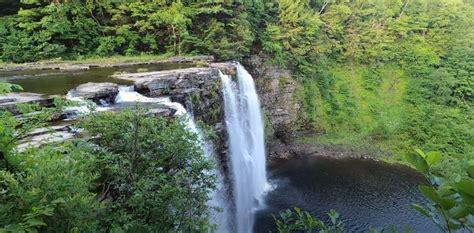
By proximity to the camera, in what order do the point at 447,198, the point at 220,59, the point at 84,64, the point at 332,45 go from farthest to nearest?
the point at 332,45 < the point at 220,59 < the point at 84,64 < the point at 447,198

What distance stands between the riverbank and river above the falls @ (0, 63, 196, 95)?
623mm

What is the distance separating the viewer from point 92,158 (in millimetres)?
4836

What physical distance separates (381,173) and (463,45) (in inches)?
585

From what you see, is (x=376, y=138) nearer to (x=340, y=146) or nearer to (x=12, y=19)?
(x=340, y=146)

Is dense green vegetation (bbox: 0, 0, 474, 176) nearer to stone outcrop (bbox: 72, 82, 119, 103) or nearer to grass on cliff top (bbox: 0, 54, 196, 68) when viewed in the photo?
grass on cliff top (bbox: 0, 54, 196, 68)

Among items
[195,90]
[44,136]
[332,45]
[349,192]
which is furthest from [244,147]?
[332,45]

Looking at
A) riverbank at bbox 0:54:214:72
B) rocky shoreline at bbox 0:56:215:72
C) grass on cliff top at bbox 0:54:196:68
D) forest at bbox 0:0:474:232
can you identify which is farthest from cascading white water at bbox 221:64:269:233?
grass on cliff top at bbox 0:54:196:68

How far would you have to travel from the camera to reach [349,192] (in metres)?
17.8

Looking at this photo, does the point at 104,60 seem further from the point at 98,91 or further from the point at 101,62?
the point at 98,91

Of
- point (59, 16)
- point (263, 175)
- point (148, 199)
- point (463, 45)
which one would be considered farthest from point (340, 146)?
point (148, 199)

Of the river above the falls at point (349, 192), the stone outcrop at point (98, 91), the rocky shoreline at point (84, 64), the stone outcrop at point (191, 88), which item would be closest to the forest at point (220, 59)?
the rocky shoreline at point (84, 64)

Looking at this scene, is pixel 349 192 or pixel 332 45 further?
pixel 332 45

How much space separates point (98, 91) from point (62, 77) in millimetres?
3982

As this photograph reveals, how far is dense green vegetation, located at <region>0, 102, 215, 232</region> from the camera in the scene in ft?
12.0
